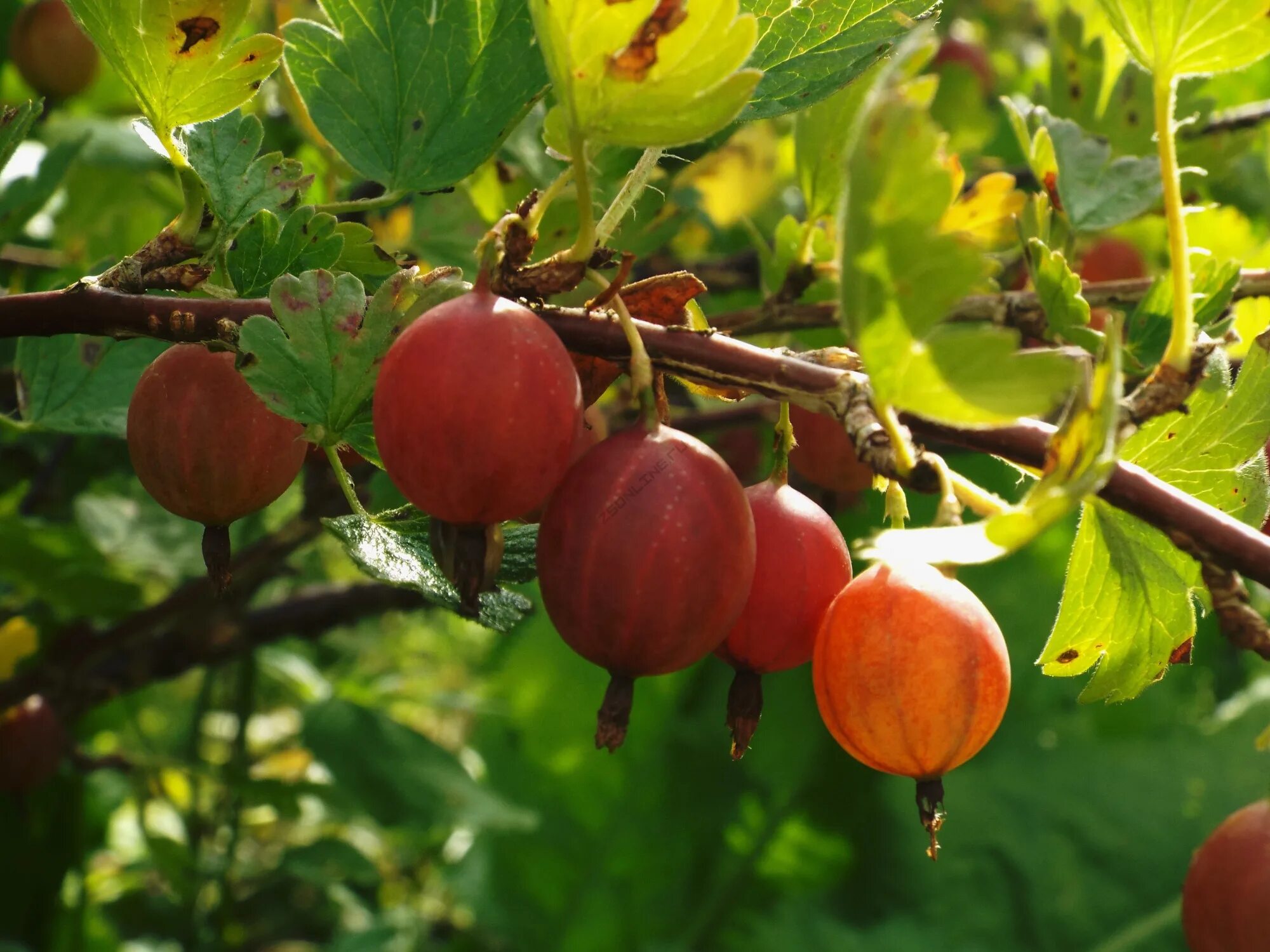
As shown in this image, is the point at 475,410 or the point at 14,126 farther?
the point at 14,126

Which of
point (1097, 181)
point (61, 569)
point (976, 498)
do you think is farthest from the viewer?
point (61, 569)

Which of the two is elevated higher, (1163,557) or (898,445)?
(898,445)

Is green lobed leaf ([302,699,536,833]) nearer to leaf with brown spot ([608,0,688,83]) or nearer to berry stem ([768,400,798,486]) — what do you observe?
berry stem ([768,400,798,486])

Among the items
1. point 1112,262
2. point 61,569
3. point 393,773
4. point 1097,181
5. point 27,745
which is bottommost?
point 393,773

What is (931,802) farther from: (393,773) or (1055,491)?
(393,773)

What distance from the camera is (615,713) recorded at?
1.86ft

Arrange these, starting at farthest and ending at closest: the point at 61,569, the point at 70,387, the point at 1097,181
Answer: the point at 61,569
the point at 1097,181
the point at 70,387

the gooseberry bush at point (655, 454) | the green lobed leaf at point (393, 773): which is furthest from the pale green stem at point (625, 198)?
the green lobed leaf at point (393, 773)

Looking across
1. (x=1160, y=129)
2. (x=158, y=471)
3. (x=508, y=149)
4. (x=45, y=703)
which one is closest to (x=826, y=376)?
(x=1160, y=129)

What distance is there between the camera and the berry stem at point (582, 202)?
54 cm

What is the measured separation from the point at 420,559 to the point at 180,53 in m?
0.31

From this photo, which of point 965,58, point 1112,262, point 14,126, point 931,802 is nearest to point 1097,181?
point 931,802

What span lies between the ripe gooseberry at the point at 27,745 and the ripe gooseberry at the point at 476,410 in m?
0.98

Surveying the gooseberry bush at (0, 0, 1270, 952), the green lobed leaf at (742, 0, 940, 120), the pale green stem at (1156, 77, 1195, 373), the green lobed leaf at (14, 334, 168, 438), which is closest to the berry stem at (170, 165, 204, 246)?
the gooseberry bush at (0, 0, 1270, 952)
